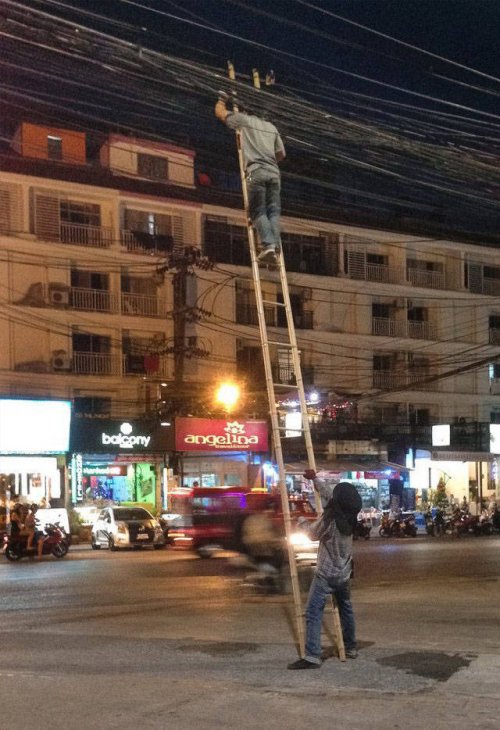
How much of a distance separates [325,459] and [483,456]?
27.3ft

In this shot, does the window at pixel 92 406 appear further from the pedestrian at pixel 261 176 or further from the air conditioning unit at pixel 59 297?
the pedestrian at pixel 261 176

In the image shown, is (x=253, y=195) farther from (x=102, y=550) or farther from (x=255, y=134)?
(x=102, y=550)

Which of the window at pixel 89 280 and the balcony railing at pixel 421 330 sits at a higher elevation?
the window at pixel 89 280

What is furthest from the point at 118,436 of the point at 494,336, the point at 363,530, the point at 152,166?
the point at 494,336

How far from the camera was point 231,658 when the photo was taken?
9.28 m

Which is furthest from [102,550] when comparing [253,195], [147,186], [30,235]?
[253,195]

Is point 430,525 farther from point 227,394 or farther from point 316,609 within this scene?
point 316,609

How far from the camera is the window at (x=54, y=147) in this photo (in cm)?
4086

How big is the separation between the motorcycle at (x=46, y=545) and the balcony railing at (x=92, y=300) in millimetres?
13175

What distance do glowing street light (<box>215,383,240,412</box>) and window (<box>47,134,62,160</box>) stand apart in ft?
41.8

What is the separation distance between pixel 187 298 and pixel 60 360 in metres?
6.08

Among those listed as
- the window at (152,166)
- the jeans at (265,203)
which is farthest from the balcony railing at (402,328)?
the jeans at (265,203)

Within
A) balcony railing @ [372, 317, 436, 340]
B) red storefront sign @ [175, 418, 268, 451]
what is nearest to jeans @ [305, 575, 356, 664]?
red storefront sign @ [175, 418, 268, 451]

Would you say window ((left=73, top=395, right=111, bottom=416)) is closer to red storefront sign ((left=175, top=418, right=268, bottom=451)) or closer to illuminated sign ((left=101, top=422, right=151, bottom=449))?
illuminated sign ((left=101, top=422, right=151, bottom=449))
